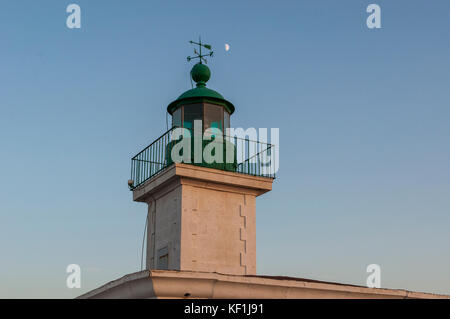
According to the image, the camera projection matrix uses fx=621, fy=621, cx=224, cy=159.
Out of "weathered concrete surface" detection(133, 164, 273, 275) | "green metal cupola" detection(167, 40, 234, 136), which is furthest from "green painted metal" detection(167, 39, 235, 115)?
"weathered concrete surface" detection(133, 164, 273, 275)

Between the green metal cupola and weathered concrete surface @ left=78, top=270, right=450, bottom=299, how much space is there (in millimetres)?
6497

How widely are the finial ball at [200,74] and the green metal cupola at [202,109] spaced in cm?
30

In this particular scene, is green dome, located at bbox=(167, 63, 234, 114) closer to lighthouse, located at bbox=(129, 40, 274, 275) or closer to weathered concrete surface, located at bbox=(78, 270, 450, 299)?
lighthouse, located at bbox=(129, 40, 274, 275)

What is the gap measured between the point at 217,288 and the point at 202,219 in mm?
4483

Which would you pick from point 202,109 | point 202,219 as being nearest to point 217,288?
point 202,219

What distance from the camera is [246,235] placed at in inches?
722

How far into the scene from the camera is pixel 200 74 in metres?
20.1

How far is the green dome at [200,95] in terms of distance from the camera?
19.5 meters

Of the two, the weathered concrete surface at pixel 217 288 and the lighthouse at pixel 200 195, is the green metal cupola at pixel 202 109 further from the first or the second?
the weathered concrete surface at pixel 217 288

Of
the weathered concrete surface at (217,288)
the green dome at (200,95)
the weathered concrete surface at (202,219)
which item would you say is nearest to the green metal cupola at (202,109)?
the green dome at (200,95)
